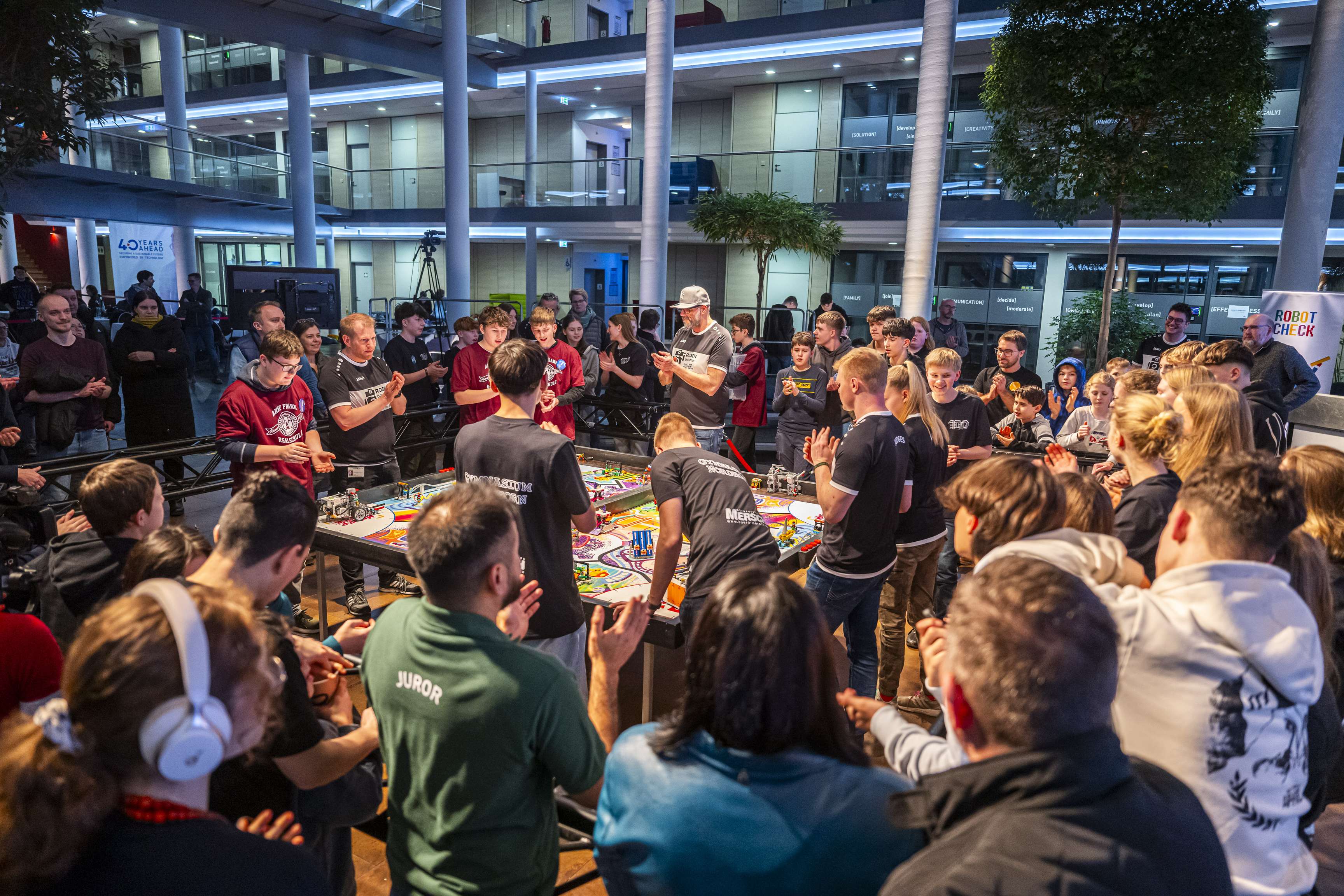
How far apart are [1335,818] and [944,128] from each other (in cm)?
902

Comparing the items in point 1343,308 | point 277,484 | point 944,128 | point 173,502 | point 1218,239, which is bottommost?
point 173,502

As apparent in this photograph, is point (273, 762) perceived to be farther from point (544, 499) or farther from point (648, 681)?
point (648, 681)

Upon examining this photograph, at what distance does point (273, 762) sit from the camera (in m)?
1.56

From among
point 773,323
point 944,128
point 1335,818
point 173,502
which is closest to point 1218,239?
point 944,128

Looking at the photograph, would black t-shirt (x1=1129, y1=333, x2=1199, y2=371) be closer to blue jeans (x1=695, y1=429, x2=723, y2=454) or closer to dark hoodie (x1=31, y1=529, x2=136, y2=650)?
blue jeans (x1=695, y1=429, x2=723, y2=454)

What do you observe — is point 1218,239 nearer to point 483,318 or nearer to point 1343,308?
point 1343,308

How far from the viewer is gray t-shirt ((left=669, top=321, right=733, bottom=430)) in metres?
5.38

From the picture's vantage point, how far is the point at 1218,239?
37.6ft

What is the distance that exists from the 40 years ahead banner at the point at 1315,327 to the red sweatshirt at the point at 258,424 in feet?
23.8

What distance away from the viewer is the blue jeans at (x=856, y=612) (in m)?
3.26

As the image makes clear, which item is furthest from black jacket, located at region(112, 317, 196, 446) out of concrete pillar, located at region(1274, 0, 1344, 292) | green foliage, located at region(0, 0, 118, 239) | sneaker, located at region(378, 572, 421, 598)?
concrete pillar, located at region(1274, 0, 1344, 292)

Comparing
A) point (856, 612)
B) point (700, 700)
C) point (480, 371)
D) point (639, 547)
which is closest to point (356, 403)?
point (480, 371)

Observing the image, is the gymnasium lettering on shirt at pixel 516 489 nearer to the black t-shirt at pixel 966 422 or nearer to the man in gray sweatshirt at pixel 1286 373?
the black t-shirt at pixel 966 422

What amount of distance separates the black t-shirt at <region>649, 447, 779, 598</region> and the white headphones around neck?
192cm
